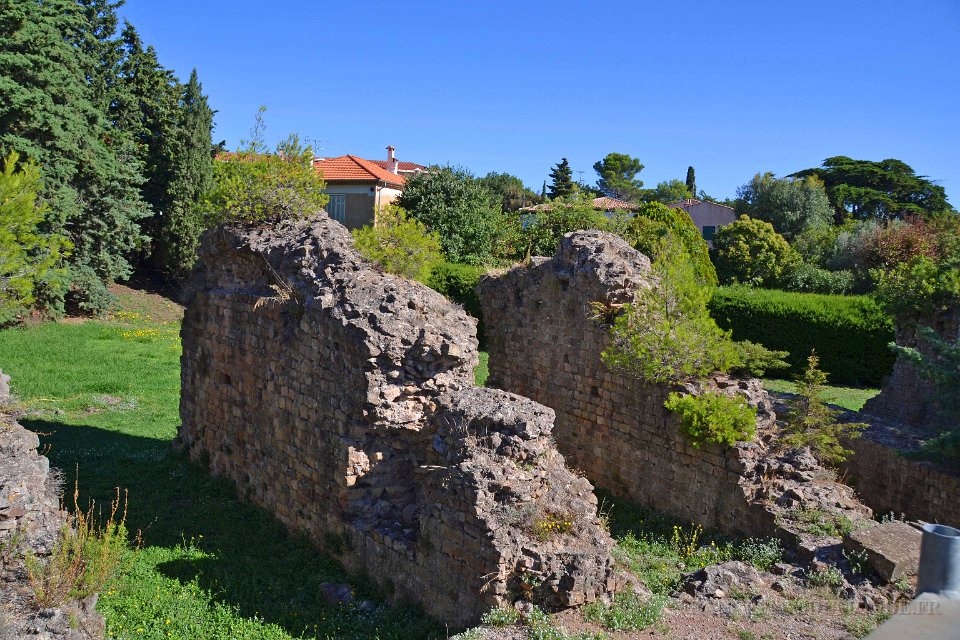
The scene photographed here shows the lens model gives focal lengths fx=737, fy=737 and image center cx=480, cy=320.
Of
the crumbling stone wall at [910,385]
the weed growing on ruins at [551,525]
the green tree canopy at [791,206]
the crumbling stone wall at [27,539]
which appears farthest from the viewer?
the green tree canopy at [791,206]

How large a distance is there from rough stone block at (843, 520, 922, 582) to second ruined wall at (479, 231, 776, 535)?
94 centimetres

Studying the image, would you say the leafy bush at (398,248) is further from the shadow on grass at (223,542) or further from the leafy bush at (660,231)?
the leafy bush at (660,231)

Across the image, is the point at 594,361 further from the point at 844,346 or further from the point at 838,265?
the point at 838,265

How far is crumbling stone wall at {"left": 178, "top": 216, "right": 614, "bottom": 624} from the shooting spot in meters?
6.02

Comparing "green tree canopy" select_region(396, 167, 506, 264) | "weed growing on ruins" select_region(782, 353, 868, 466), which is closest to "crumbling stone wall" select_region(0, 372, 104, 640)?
"weed growing on ruins" select_region(782, 353, 868, 466)

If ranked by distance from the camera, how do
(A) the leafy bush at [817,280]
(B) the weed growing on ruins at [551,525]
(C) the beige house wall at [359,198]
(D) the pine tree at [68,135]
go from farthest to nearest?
(C) the beige house wall at [359,198] < (A) the leafy bush at [817,280] < (D) the pine tree at [68,135] < (B) the weed growing on ruins at [551,525]

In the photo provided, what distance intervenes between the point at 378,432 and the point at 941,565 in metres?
5.22

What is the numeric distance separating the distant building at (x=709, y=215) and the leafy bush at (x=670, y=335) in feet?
119

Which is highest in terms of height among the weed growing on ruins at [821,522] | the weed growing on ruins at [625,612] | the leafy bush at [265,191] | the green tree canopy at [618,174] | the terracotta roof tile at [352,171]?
the green tree canopy at [618,174]

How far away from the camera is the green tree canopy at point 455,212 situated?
2800 centimetres

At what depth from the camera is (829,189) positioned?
45344 millimetres

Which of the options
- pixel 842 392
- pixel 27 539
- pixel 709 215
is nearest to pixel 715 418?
pixel 27 539

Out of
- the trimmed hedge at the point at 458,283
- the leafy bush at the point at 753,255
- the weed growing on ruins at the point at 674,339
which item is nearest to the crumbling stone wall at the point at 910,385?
the weed growing on ruins at the point at 674,339

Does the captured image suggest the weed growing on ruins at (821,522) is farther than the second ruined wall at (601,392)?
No
